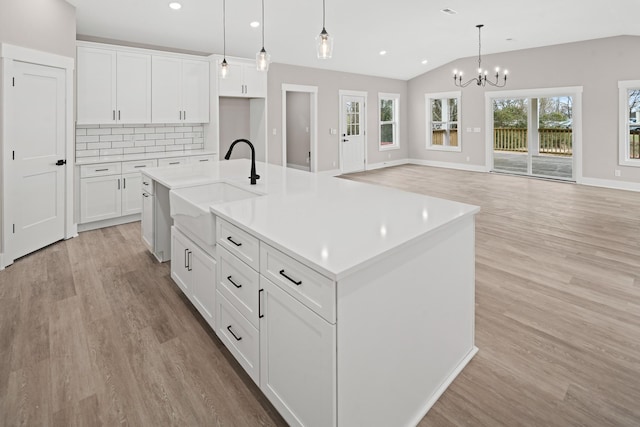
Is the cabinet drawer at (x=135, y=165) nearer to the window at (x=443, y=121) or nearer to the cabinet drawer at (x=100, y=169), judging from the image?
the cabinet drawer at (x=100, y=169)

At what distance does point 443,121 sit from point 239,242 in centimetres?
961

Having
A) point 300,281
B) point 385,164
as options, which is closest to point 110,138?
point 300,281

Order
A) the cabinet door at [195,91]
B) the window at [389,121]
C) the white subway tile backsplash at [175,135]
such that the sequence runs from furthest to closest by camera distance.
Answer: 1. the window at [389,121]
2. the white subway tile backsplash at [175,135]
3. the cabinet door at [195,91]

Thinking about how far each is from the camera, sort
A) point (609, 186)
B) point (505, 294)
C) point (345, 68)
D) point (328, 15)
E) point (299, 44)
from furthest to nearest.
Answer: point (345, 68)
point (609, 186)
point (299, 44)
point (328, 15)
point (505, 294)

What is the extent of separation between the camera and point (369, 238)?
146 centimetres

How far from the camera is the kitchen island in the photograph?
1257 mm

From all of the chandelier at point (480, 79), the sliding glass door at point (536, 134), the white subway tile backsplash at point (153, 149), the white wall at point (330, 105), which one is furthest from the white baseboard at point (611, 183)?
the white subway tile backsplash at point (153, 149)

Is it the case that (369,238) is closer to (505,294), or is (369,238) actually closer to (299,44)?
(505,294)

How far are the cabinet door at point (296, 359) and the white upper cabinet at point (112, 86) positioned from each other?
4432 millimetres

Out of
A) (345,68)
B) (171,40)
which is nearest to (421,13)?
(345,68)

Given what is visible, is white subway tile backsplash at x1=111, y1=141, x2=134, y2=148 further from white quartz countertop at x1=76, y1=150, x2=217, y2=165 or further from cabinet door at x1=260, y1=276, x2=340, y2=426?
cabinet door at x1=260, y1=276, x2=340, y2=426

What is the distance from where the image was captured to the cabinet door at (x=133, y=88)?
194 inches

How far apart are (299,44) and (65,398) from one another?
6245 millimetres

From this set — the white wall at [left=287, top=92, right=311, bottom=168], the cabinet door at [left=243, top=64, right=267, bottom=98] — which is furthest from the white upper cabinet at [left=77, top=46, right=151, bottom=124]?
the white wall at [left=287, top=92, right=311, bottom=168]
